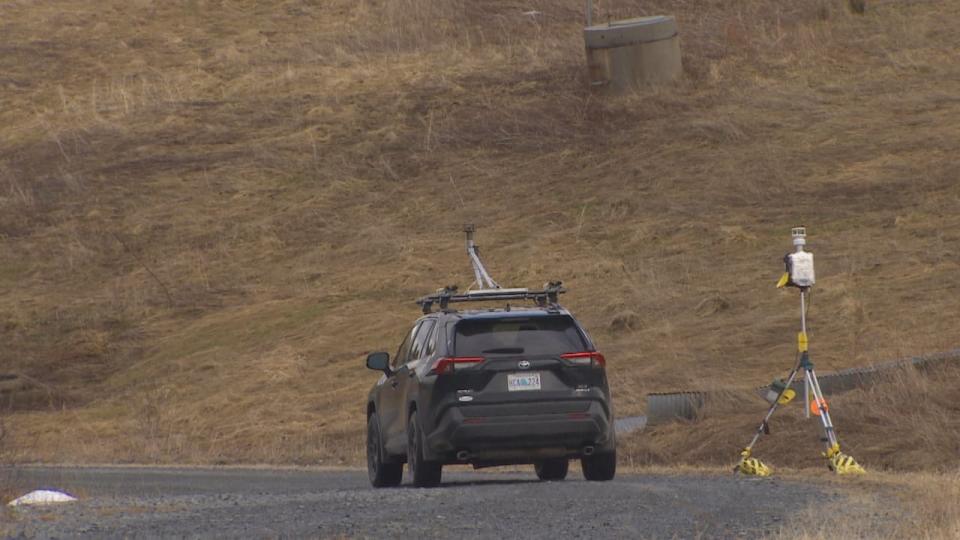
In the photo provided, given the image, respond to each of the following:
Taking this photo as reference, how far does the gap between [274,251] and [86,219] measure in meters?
6.23

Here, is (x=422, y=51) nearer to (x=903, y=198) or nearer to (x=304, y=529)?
(x=903, y=198)

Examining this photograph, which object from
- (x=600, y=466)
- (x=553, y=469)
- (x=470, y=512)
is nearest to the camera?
(x=470, y=512)

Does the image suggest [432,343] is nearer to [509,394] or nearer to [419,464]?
[509,394]

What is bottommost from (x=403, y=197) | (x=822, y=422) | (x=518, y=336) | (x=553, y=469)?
(x=403, y=197)

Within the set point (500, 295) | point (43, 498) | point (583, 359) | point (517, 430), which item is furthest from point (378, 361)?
point (43, 498)

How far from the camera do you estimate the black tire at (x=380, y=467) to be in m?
19.2

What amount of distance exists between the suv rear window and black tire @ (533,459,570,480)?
2.24 m

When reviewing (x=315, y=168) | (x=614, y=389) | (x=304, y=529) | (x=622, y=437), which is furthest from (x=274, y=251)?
(x=304, y=529)

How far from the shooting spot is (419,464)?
17.5m

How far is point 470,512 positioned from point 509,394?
336 centimetres

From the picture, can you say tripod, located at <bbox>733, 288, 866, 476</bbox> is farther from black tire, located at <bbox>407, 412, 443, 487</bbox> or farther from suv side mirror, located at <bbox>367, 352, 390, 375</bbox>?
suv side mirror, located at <bbox>367, 352, 390, 375</bbox>

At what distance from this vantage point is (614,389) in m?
30.0

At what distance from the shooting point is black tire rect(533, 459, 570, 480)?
19344 mm

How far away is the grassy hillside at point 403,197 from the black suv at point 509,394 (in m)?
10.5
